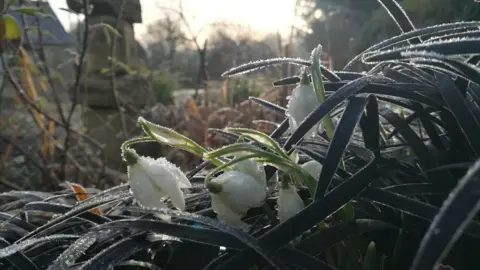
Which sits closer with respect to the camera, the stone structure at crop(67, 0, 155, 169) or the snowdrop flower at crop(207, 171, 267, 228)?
the snowdrop flower at crop(207, 171, 267, 228)

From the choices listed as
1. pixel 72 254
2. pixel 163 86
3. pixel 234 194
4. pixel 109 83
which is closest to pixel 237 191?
pixel 234 194

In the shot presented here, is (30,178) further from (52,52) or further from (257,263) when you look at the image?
(52,52)

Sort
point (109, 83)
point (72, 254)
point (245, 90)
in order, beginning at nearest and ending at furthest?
point (72, 254) < point (109, 83) < point (245, 90)

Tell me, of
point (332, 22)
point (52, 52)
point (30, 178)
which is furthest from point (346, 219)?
point (52, 52)

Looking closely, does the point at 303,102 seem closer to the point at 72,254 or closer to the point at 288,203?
the point at 288,203

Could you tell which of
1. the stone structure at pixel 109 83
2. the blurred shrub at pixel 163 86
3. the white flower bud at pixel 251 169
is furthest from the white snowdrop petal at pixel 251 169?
the blurred shrub at pixel 163 86

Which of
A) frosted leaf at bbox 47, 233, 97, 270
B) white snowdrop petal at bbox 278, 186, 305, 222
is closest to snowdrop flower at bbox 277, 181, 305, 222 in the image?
white snowdrop petal at bbox 278, 186, 305, 222

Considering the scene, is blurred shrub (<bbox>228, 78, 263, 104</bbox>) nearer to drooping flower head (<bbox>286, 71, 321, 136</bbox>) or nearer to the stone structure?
the stone structure
